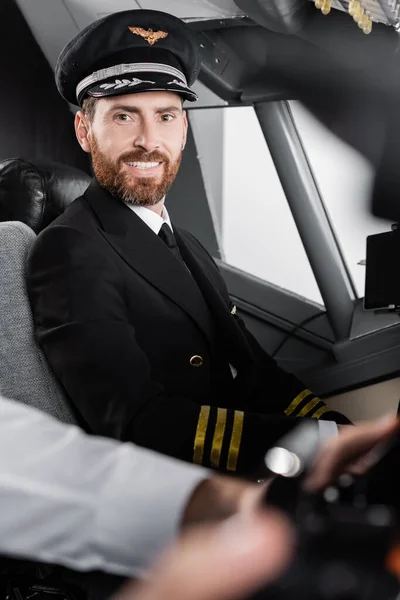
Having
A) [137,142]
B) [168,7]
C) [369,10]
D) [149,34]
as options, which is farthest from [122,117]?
[168,7]

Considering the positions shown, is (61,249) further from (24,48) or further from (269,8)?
(24,48)

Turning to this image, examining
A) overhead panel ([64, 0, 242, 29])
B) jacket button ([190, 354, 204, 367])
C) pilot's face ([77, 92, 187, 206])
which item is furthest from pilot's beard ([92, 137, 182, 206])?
overhead panel ([64, 0, 242, 29])

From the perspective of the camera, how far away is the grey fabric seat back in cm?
136

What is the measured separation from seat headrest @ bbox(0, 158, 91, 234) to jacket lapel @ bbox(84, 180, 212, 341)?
0.13 meters

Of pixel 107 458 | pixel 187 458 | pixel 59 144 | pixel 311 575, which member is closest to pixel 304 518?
pixel 311 575

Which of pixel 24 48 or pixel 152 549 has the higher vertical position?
pixel 24 48

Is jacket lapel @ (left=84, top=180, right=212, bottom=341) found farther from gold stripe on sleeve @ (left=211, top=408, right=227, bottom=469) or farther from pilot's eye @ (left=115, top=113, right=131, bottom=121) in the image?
gold stripe on sleeve @ (left=211, top=408, right=227, bottom=469)

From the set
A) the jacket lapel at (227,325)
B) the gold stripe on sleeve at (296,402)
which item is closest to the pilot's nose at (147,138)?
the jacket lapel at (227,325)

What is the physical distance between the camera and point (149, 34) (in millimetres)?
1649

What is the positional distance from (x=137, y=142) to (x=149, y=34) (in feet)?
0.75

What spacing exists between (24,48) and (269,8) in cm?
144

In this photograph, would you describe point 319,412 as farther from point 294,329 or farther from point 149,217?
point 294,329

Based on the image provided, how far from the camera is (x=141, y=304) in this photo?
152cm

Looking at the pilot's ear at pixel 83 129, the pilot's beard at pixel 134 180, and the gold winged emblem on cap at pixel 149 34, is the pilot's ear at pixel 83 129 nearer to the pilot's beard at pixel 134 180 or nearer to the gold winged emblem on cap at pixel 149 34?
the pilot's beard at pixel 134 180
